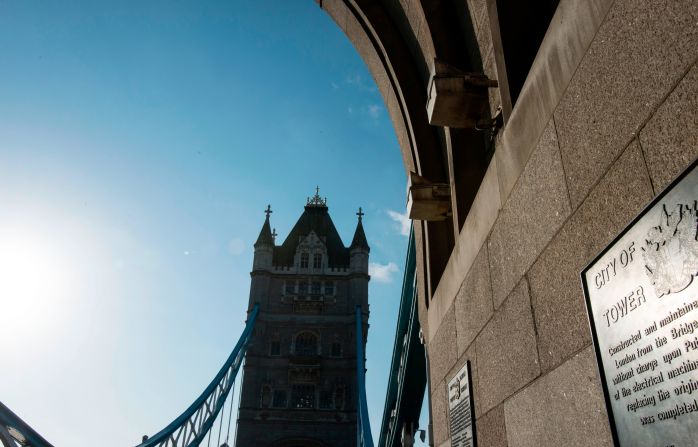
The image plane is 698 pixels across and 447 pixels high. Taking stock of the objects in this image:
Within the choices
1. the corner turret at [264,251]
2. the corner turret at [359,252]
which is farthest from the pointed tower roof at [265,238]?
the corner turret at [359,252]

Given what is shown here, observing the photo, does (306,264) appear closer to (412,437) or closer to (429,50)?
(412,437)

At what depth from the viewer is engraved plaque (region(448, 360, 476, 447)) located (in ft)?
10.8

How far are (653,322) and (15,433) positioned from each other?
50.5 feet

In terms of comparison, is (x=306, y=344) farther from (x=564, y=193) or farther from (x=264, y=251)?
(x=564, y=193)

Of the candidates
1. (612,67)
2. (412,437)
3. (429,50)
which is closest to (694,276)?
(612,67)

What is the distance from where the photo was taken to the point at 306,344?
42938 mm

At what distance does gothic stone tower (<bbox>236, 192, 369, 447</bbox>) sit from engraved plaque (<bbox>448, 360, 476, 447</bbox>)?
36.9 metres

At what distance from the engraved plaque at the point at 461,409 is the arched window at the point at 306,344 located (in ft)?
131

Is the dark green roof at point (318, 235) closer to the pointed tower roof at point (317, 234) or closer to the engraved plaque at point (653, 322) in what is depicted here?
the pointed tower roof at point (317, 234)

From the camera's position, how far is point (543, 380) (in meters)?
2.30

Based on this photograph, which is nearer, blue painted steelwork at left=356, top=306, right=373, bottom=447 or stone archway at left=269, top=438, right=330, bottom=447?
blue painted steelwork at left=356, top=306, right=373, bottom=447

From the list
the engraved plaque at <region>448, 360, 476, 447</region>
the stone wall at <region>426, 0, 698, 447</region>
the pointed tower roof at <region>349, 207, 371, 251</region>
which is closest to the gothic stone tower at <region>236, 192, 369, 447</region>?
the pointed tower roof at <region>349, 207, 371, 251</region>

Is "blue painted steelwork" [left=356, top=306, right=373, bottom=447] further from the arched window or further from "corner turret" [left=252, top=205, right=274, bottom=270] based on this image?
"corner turret" [left=252, top=205, right=274, bottom=270]

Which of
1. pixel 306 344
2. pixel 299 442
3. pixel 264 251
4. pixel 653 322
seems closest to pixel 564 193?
pixel 653 322
